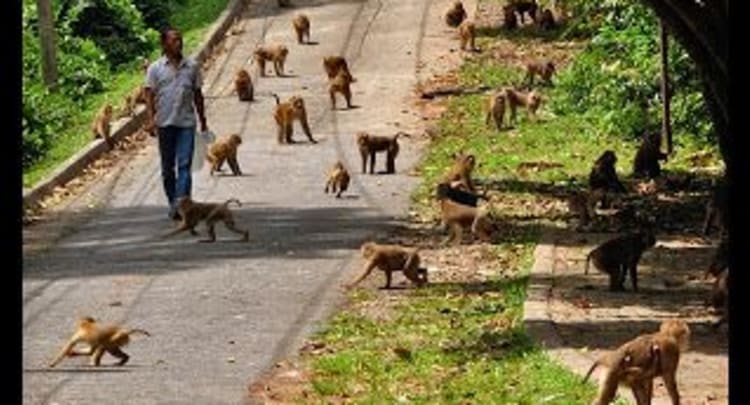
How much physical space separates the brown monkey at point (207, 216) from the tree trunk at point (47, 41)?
39.0 feet

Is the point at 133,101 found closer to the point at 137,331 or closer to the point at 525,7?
the point at 525,7

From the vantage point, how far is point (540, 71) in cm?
2734

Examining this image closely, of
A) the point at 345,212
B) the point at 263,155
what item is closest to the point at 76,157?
the point at 263,155

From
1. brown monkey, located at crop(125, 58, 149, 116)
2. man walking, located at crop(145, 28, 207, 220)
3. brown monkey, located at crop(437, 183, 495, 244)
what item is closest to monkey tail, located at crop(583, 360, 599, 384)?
brown monkey, located at crop(437, 183, 495, 244)

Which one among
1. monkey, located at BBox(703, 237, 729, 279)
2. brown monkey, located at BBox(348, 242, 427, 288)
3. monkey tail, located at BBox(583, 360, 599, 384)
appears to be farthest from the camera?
brown monkey, located at BBox(348, 242, 427, 288)

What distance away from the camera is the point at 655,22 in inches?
1015

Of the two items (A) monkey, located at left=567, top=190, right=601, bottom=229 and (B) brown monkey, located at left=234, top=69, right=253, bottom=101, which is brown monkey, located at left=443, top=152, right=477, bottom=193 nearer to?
(A) monkey, located at left=567, top=190, right=601, bottom=229

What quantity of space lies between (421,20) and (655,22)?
32.0ft

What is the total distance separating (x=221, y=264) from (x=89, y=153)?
9.18 m

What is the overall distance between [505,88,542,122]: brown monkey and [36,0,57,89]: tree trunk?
7798mm

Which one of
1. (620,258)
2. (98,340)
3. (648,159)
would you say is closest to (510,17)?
(648,159)

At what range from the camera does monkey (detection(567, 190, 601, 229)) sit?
16312 millimetres

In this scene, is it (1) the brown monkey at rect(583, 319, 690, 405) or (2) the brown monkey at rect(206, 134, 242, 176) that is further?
(2) the brown monkey at rect(206, 134, 242, 176)

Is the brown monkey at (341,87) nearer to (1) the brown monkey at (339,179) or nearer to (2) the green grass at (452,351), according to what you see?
(1) the brown monkey at (339,179)
